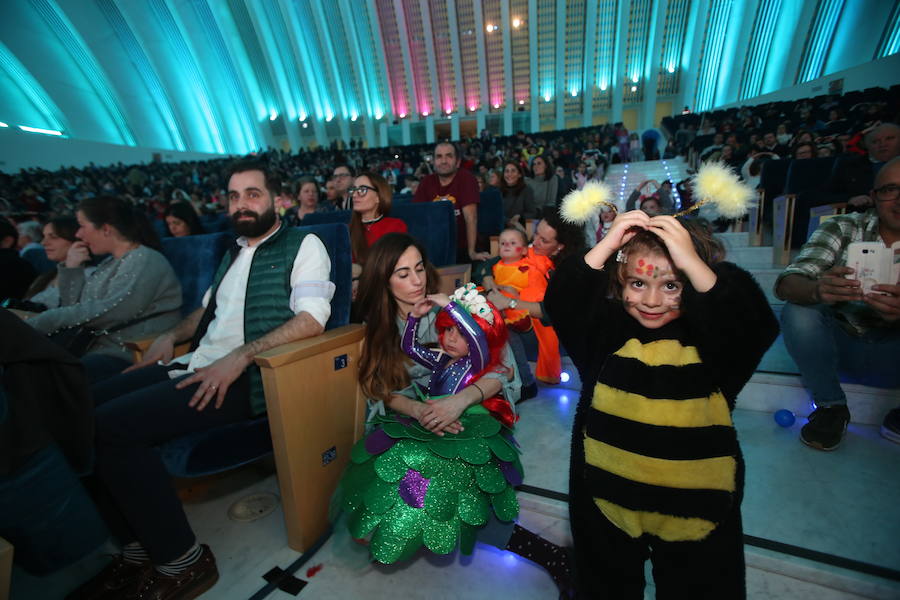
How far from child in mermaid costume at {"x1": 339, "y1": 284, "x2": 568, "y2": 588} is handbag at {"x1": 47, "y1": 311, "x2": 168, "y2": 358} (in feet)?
5.30

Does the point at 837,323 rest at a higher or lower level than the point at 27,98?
lower

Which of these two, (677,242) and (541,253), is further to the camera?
(541,253)

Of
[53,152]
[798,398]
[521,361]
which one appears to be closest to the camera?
[798,398]

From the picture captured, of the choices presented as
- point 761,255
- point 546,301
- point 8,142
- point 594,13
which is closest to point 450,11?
point 594,13

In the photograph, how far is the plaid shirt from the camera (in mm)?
1715

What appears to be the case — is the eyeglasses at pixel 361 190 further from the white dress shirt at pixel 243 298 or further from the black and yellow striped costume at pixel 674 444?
the black and yellow striped costume at pixel 674 444

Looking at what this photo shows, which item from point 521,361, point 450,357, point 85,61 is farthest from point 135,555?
point 85,61

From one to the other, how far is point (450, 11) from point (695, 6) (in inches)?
573

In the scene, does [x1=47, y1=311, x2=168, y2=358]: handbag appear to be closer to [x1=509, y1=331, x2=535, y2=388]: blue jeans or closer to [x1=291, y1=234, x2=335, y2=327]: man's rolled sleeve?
[x1=291, y1=234, x2=335, y2=327]: man's rolled sleeve

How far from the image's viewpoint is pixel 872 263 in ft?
4.97

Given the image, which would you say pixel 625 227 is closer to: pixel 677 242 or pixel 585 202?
pixel 677 242

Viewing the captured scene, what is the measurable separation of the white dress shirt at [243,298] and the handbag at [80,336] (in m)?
0.54

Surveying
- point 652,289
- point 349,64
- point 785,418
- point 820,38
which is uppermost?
point 349,64

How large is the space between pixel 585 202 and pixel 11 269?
4218 mm
